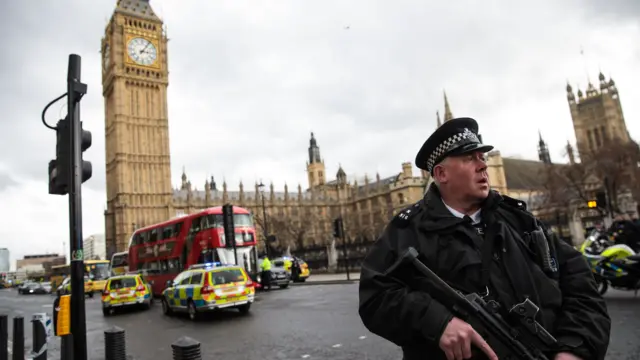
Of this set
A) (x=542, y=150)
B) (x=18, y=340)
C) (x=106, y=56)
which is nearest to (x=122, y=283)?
(x=18, y=340)

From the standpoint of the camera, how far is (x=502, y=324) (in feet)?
5.65

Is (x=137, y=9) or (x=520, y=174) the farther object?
(x=520, y=174)

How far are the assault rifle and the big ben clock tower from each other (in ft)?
216

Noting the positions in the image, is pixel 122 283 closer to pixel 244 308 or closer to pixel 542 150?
pixel 244 308

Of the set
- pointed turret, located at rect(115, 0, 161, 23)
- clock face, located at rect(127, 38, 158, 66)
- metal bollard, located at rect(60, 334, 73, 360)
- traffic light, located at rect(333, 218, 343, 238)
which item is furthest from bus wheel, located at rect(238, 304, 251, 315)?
pointed turret, located at rect(115, 0, 161, 23)

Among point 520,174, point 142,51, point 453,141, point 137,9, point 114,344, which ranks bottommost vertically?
point 114,344

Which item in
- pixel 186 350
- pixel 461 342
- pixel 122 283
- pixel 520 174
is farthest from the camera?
pixel 520 174

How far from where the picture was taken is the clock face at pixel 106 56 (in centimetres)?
6794

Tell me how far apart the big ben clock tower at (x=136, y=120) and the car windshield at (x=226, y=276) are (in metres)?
55.0

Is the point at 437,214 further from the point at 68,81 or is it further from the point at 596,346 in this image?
the point at 68,81

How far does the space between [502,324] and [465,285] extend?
0.20m

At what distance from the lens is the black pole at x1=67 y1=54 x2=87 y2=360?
4.20 m

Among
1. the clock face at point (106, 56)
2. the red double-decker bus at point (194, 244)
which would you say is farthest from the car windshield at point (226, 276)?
the clock face at point (106, 56)

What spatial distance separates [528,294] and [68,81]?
4.87 meters
